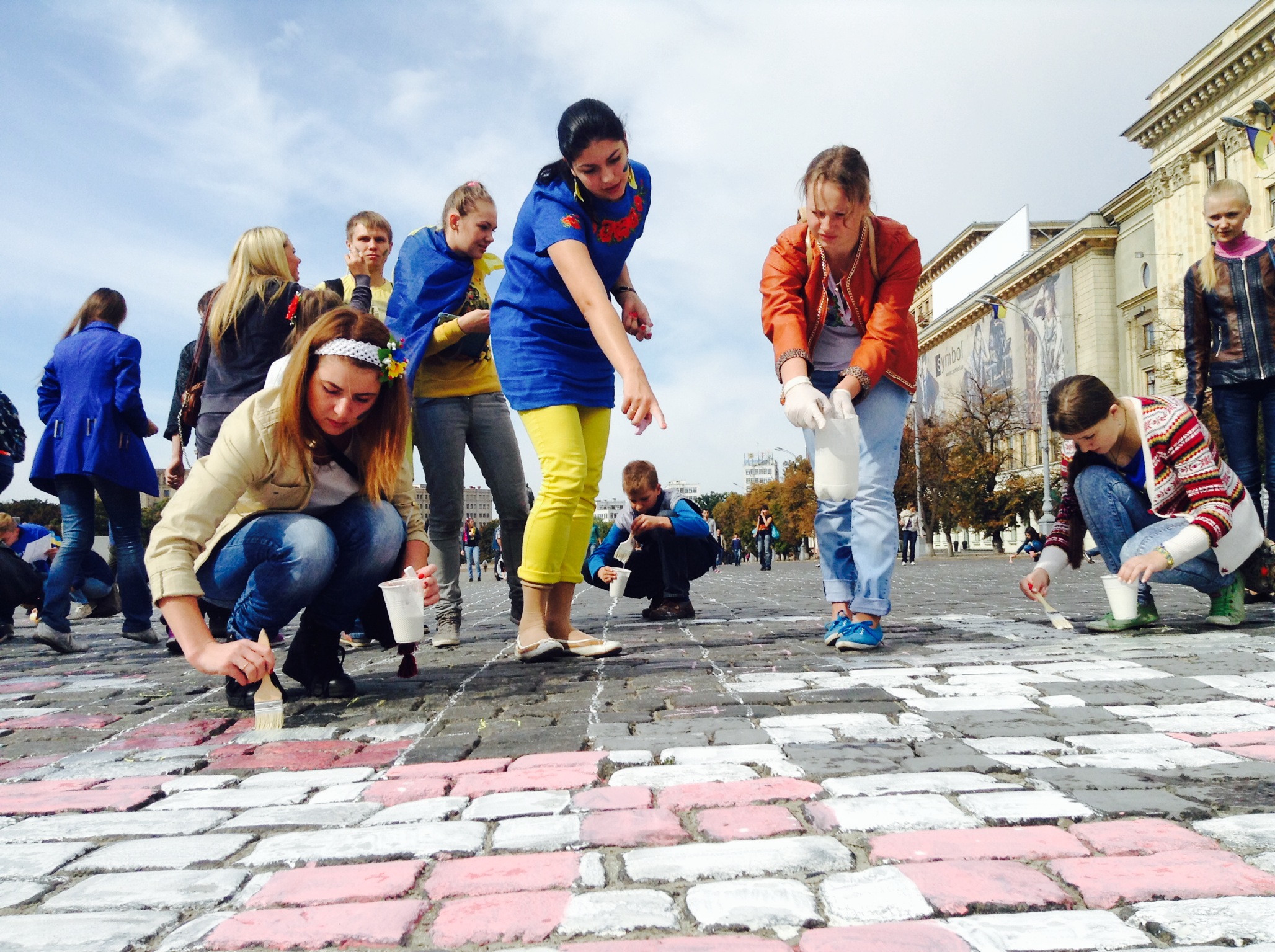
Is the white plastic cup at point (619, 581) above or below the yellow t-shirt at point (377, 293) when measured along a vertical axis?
below

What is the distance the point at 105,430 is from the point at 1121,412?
525cm

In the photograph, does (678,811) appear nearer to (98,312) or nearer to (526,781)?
(526,781)

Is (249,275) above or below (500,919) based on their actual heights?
above

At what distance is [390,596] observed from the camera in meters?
3.25


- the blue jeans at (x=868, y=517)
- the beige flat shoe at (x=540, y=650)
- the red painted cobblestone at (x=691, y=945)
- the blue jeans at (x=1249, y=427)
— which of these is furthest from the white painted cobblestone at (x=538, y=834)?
the blue jeans at (x=1249, y=427)

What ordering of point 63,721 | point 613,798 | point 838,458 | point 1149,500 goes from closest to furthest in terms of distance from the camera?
point 613,798 → point 63,721 → point 838,458 → point 1149,500

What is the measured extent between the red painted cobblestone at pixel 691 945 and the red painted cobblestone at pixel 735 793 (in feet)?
1.92

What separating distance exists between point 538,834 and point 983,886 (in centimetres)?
76

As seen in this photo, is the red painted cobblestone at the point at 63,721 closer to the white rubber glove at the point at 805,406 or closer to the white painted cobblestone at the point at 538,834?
the white painted cobblestone at the point at 538,834

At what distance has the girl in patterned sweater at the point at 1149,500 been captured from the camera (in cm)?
426

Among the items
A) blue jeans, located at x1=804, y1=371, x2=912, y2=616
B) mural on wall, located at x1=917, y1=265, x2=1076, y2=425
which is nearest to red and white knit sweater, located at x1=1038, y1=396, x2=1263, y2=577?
blue jeans, located at x1=804, y1=371, x2=912, y2=616

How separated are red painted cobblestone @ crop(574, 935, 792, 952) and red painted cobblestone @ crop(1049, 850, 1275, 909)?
473 mm

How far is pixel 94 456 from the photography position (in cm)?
592

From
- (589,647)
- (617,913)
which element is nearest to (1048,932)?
(617,913)
